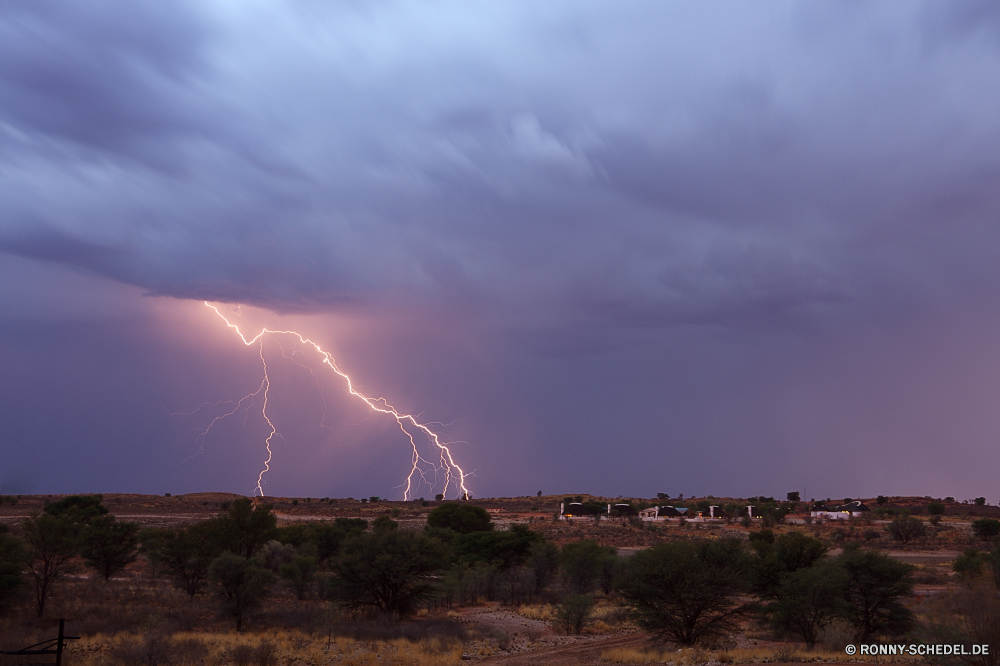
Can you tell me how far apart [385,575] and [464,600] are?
1114 cm

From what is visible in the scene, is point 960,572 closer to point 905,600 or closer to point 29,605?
point 905,600

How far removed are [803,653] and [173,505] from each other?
114263 millimetres

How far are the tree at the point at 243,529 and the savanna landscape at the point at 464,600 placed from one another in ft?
0.40

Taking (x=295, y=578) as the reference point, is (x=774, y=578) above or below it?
above

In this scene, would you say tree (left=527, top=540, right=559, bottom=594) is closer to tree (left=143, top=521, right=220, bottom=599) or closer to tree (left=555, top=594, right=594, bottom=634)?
tree (left=555, top=594, right=594, bottom=634)

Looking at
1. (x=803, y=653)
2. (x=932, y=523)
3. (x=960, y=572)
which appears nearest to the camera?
(x=803, y=653)

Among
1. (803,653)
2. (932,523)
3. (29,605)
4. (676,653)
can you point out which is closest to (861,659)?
(803,653)

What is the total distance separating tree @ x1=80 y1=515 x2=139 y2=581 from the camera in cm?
4359

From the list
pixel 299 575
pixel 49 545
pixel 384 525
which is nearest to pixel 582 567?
pixel 384 525

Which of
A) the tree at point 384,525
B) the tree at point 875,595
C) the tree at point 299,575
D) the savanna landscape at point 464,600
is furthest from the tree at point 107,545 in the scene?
the tree at point 875,595

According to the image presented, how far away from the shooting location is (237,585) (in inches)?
1162

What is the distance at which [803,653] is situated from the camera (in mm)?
21375

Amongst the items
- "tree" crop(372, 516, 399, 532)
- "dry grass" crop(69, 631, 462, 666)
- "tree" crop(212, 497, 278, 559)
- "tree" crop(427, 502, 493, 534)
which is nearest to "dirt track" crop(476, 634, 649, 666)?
"dry grass" crop(69, 631, 462, 666)

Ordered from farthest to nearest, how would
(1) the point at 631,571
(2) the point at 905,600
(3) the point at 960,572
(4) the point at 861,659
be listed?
(3) the point at 960,572 → (2) the point at 905,600 → (1) the point at 631,571 → (4) the point at 861,659
